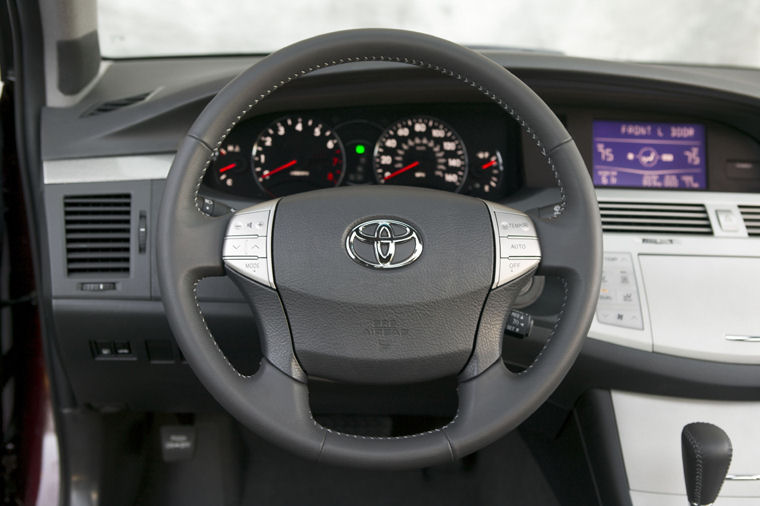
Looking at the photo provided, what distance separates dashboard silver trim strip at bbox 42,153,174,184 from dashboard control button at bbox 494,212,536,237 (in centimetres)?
67

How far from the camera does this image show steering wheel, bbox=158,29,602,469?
85 centimetres

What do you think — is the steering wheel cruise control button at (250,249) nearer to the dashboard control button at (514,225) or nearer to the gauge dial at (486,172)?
the dashboard control button at (514,225)

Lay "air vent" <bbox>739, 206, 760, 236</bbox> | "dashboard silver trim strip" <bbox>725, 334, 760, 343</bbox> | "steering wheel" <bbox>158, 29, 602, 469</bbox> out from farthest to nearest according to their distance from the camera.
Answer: "air vent" <bbox>739, 206, 760, 236</bbox> → "dashboard silver trim strip" <bbox>725, 334, 760, 343</bbox> → "steering wheel" <bbox>158, 29, 602, 469</bbox>

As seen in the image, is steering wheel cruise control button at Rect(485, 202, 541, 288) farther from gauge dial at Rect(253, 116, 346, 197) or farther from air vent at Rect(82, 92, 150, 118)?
air vent at Rect(82, 92, 150, 118)

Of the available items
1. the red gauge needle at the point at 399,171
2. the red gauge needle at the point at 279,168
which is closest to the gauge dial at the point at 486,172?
the red gauge needle at the point at 399,171

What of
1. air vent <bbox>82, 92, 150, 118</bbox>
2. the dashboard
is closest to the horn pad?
the dashboard

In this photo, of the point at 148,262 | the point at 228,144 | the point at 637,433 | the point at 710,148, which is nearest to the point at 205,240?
the point at 148,262

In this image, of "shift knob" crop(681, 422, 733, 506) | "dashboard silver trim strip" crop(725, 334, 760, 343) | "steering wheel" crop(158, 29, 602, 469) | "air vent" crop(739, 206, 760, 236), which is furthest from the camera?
"air vent" crop(739, 206, 760, 236)

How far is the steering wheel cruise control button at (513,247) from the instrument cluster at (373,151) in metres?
0.46

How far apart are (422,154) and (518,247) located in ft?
1.67

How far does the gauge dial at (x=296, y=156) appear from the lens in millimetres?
1342

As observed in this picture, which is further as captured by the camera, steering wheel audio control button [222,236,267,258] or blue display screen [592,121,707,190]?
blue display screen [592,121,707,190]

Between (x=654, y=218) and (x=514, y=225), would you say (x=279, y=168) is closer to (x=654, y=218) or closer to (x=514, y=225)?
(x=514, y=225)

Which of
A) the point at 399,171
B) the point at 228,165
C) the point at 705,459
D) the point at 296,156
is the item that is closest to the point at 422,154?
the point at 399,171
